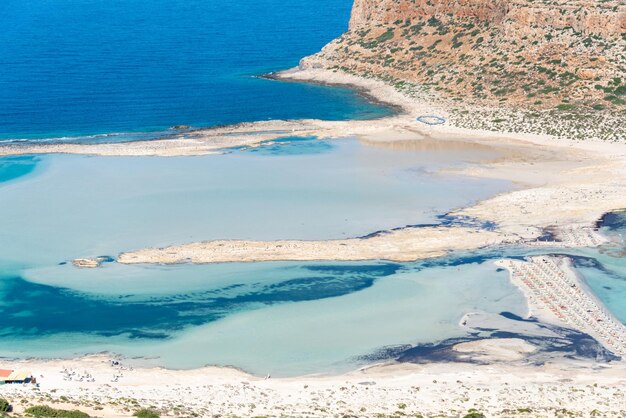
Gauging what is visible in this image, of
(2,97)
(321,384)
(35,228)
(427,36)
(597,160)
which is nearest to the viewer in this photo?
(321,384)

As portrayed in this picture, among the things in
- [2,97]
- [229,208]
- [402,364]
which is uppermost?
[2,97]

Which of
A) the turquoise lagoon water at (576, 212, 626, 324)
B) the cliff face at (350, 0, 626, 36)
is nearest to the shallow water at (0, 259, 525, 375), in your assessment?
the turquoise lagoon water at (576, 212, 626, 324)

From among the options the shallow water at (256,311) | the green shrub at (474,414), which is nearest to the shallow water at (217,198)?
the shallow water at (256,311)

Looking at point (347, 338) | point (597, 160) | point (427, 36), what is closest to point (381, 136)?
point (597, 160)

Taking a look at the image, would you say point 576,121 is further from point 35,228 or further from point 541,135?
point 35,228

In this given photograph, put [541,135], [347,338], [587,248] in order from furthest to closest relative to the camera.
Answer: [541,135]
[587,248]
[347,338]

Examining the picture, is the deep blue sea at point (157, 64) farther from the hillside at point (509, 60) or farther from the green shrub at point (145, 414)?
the green shrub at point (145, 414)

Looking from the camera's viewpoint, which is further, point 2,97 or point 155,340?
point 2,97
